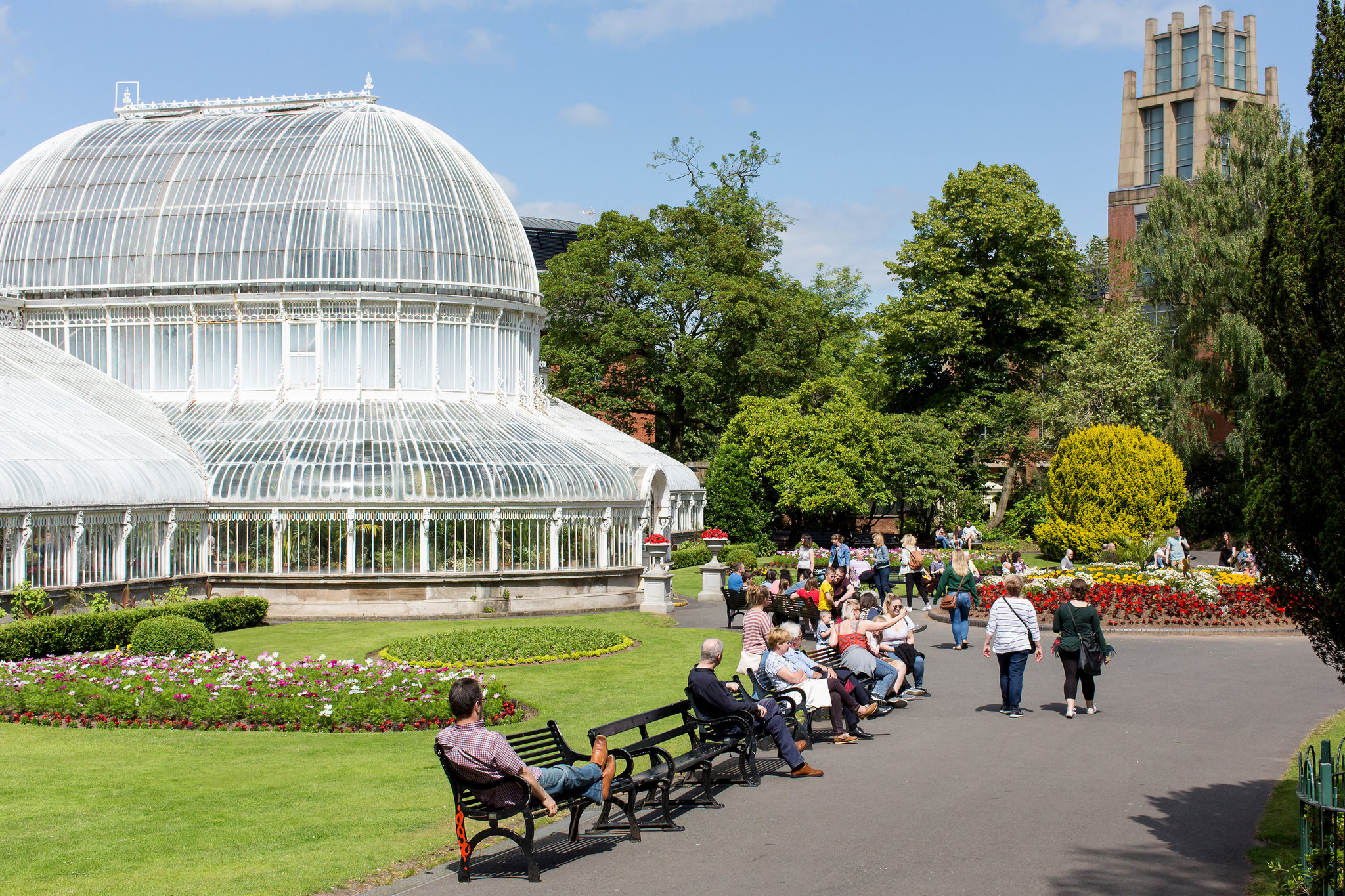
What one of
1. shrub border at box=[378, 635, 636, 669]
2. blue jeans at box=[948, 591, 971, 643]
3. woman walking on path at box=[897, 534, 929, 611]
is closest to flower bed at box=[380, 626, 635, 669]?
shrub border at box=[378, 635, 636, 669]

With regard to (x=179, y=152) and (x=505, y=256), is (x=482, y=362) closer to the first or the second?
(x=505, y=256)

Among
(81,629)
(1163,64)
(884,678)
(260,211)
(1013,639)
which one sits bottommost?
(81,629)

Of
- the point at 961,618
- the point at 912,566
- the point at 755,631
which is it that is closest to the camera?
the point at 755,631

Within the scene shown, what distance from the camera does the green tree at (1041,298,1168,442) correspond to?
43.2 metres

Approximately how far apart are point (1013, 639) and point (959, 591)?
7245 millimetres

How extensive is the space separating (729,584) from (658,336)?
25.6 meters

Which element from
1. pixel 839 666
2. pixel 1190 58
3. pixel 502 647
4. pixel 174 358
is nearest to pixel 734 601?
pixel 502 647

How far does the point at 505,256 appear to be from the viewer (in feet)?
115

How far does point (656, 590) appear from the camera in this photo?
94.2 feet

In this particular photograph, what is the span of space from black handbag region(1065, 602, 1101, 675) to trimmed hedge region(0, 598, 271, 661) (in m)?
13.8

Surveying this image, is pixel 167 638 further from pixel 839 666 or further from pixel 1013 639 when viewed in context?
pixel 1013 639

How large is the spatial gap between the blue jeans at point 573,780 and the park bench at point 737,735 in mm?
2075

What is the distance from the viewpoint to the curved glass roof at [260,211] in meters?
32.3

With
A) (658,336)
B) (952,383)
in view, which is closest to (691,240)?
(658,336)
